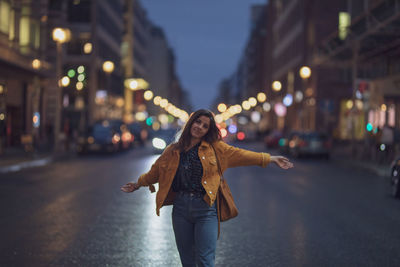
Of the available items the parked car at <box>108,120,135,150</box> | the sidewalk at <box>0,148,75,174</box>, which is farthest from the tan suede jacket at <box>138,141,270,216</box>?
the parked car at <box>108,120,135,150</box>

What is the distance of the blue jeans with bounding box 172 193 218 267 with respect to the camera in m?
4.89

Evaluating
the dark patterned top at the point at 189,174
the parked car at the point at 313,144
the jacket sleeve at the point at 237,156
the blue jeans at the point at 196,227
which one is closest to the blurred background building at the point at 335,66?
the parked car at the point at 313,144

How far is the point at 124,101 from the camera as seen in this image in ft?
290

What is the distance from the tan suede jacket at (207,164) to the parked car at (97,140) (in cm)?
2998

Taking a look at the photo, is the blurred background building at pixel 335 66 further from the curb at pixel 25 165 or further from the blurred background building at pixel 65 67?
the curb at pixel 25 165

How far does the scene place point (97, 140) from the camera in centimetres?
3494

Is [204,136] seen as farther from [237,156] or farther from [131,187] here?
[131,187]

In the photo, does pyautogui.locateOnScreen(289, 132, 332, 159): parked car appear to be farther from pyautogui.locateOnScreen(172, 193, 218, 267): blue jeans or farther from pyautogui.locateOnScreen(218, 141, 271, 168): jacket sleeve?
pyautogui.locateOnScreen(172, 193, 218, 267): blue jeans

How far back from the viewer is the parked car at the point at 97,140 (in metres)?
34.8

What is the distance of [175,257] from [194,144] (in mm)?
2625

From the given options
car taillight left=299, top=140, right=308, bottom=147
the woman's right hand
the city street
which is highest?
the woman's right hand

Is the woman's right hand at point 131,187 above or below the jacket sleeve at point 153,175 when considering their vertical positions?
below

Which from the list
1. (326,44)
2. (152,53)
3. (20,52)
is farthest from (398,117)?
(152,53)

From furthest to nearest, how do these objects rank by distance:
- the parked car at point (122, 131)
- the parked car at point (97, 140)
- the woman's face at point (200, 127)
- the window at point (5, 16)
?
1. the parked car at point (122, 131)
2. the parked car at point (97, 140)
3. the window at point (5, 16)
4. the woman's face at point (200, 127)
